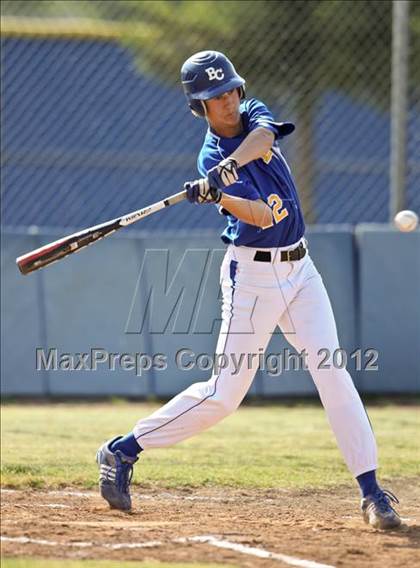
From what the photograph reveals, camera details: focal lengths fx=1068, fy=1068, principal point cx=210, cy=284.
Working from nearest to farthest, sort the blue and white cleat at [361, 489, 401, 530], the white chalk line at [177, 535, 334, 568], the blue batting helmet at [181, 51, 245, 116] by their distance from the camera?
the white chalk line at [177, 535, 334, 568] → the blue and white cleat at [361, 489, 401, 530] → the blue batting helmet at [181, 51, 245, 116]

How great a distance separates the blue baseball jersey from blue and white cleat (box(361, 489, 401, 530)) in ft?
3.68

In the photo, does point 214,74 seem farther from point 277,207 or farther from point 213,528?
point 213,528

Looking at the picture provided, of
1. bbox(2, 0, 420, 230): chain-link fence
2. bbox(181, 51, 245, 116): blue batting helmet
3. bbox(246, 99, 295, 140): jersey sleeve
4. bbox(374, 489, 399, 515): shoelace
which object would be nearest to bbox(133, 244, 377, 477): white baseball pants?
bbox(374, 489, 399, 515): shoelace

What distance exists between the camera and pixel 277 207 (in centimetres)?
448

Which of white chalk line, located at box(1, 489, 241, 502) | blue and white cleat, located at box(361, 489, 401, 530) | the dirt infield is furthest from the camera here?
white chalk line, located at box(1, 489, 241, 502)

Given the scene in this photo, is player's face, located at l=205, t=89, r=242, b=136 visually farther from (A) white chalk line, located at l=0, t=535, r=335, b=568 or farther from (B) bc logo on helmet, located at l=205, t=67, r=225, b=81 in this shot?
(A) white chalk line, located at l=0, t=535, r=335, b=568

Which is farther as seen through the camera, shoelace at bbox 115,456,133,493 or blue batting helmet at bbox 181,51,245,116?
shoelace at bbox 115,456,133,493

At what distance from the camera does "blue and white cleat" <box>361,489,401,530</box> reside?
432 centimetres

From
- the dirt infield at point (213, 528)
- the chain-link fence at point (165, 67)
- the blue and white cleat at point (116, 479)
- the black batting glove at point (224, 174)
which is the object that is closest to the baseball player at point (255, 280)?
the black batting glove at point (224, 174)

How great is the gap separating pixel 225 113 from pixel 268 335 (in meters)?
0.97

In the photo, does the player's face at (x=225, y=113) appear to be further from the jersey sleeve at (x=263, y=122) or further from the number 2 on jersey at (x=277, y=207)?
the number 2 on jersey at (x=277, y=207)

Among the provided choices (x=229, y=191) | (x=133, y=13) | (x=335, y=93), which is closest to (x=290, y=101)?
(x=335, y=93)

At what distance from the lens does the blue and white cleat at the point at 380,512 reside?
4.32 meters

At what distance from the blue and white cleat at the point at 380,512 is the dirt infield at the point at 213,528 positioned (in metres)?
0.04
